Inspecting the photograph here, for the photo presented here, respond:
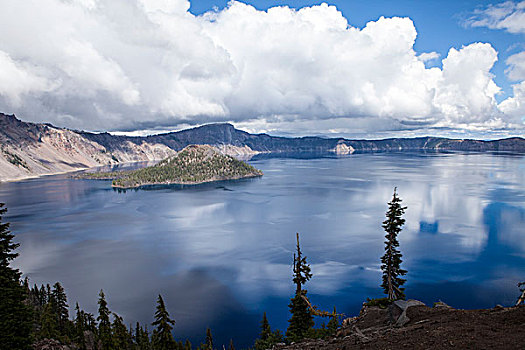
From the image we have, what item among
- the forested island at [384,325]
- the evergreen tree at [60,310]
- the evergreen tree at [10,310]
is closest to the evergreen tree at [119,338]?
the forested island at [384,325]

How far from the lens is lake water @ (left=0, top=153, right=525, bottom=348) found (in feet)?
213

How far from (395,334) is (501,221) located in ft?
393

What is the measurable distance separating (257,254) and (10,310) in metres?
70.5

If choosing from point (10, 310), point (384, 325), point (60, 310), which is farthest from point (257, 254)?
point (10, 310)

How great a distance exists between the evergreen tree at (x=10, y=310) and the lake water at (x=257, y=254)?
34.0m

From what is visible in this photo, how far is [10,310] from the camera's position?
80.4 ft

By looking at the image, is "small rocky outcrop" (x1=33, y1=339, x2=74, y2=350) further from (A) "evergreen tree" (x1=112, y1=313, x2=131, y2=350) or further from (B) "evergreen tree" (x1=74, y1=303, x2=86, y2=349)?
(A) "evergreen tree" (x1=112, y1=313, x2=131, y2=350)

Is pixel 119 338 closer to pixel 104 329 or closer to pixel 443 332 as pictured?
pixel 104 329

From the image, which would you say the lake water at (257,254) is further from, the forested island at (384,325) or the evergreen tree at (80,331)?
the forested island at (384,325)

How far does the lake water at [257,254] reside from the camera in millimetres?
65000

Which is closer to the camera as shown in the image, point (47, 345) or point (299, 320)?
point (299, 320)

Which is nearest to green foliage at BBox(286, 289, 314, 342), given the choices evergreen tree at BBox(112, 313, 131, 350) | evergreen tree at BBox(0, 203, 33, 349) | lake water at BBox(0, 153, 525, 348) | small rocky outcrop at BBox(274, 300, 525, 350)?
small rocky outcrop at BBox(274, 300, 525, 350)

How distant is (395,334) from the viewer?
2053cm

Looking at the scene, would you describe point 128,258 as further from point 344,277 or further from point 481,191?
point 481,191
